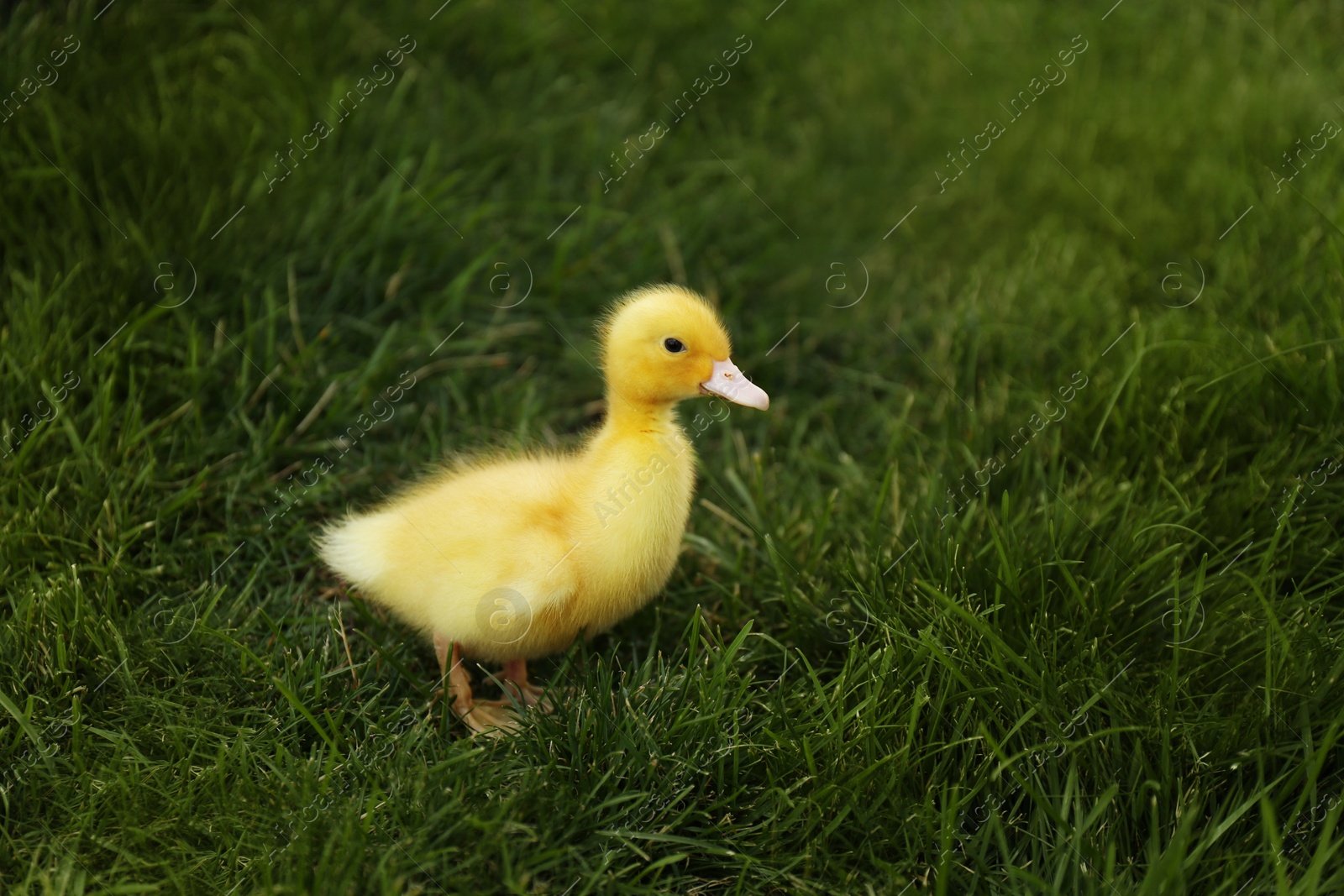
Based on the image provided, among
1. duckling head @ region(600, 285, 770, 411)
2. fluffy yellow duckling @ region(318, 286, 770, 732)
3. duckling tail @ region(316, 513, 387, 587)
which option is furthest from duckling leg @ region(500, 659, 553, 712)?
duckling head @ region(600, 285, 770, 411)

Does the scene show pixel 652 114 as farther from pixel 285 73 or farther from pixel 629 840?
pixel 629 840

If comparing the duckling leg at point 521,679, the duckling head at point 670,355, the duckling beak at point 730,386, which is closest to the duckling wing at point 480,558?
the duckling leg at point 521,679

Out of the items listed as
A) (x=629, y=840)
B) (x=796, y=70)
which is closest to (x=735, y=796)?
(x=629, y=840)

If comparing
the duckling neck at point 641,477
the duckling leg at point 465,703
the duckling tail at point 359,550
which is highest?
the duckling tail at point 359,550

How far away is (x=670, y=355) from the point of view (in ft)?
8.73

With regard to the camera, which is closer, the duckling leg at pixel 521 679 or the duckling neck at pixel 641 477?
the duckling neck at pixel 641 477

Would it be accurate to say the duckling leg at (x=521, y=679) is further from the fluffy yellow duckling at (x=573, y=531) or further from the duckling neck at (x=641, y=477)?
the duckling neck at (x=641, y=477)

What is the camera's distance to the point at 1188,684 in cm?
263

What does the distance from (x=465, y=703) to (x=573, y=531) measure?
578 mm

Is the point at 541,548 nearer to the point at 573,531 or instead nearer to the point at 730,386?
→ the point at 573,531

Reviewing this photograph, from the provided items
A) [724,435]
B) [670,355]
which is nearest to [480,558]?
[670,355]

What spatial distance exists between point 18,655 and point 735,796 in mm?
1757

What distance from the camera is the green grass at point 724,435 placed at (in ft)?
7.81

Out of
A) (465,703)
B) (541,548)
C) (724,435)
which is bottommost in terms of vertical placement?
(465,703)
